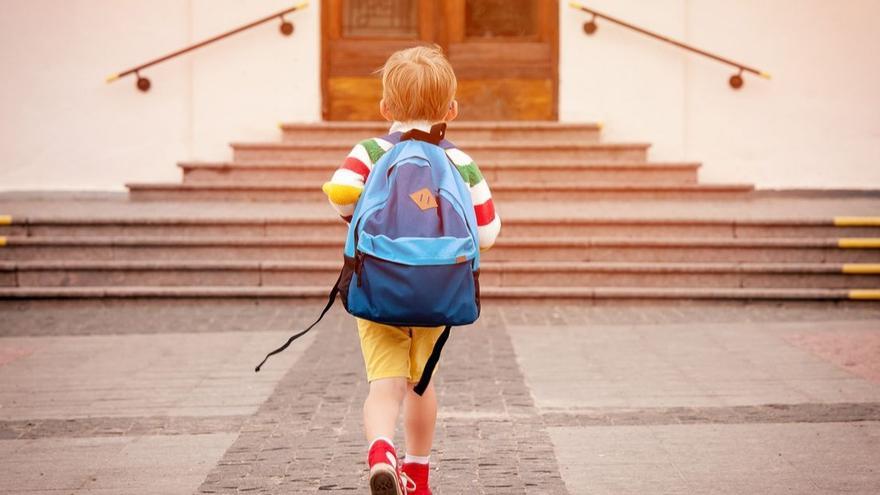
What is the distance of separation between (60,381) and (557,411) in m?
2.94

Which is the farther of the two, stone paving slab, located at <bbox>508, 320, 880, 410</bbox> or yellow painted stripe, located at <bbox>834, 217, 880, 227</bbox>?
yellow painted stripe, located at <bbox>834, 217, 880, 227</bbox>

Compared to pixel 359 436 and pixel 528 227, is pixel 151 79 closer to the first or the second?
pixel 528 227

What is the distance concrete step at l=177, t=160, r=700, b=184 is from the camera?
39.5 ft

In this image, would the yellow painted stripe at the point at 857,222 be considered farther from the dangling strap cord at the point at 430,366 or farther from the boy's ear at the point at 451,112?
the dangling strap cord at the point at 430,366

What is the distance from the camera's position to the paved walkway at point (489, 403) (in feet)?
16.2

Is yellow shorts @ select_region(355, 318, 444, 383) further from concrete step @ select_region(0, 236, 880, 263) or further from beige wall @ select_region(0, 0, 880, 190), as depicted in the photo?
beige wall @ select_region(0, 0, 880, 190)

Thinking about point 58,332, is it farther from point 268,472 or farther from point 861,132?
point 861,132

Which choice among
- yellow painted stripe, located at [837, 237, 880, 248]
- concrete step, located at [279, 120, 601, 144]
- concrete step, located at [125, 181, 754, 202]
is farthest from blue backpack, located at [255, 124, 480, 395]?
concrete step, located at [279, 120, 601, 144]

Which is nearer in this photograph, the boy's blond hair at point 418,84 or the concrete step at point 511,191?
the boy's blond hair at point 418,84

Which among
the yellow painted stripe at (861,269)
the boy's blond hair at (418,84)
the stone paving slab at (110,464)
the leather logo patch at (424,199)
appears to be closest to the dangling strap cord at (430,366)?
the leather logo patch at (424,199)

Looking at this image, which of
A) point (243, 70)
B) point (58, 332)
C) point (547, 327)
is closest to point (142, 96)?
point (243, 70)

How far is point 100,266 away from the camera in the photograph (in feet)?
33.0

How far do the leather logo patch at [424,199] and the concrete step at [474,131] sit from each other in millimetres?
8712

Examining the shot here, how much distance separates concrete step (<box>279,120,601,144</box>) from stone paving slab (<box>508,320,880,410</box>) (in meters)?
4.35
